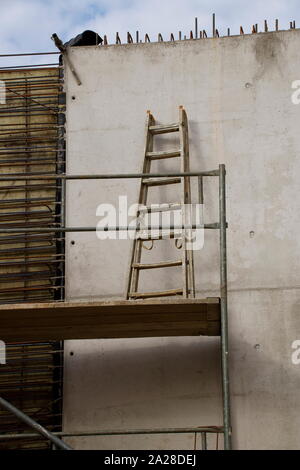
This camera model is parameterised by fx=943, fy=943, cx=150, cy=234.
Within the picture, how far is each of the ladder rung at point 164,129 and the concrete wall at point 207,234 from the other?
0.56ft

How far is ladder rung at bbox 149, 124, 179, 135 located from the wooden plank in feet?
6.95

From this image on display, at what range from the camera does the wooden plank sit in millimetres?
7480

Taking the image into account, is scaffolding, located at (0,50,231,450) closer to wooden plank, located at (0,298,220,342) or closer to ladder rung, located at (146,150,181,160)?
wooden plank, located at (0,298,220,342)

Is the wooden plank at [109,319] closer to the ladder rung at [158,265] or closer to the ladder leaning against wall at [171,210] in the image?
the ladder leaning against wall at [171,210]

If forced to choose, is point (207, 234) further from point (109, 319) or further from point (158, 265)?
point (109, 319)

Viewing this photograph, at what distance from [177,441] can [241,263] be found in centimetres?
177

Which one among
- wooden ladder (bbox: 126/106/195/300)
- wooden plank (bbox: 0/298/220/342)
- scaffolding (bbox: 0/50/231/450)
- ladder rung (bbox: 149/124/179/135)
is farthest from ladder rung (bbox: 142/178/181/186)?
wooden plank (bbox: 0/298/220/342)

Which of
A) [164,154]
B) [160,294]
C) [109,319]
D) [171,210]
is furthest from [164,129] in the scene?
[109,319]

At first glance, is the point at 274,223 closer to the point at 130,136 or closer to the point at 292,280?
the point at 292,280

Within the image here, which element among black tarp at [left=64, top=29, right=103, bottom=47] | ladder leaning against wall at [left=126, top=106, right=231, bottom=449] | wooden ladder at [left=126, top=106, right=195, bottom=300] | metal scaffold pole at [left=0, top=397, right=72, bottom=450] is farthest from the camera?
black tarp at [left=64, top=29, right=103, bottom=47]

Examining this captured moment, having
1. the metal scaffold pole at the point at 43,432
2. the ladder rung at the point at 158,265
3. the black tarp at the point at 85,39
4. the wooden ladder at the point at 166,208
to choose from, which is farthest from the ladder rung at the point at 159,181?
the metal scaffold pole at the point at 43,432

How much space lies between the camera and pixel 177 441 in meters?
8.47

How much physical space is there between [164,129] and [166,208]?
0.94 meters
